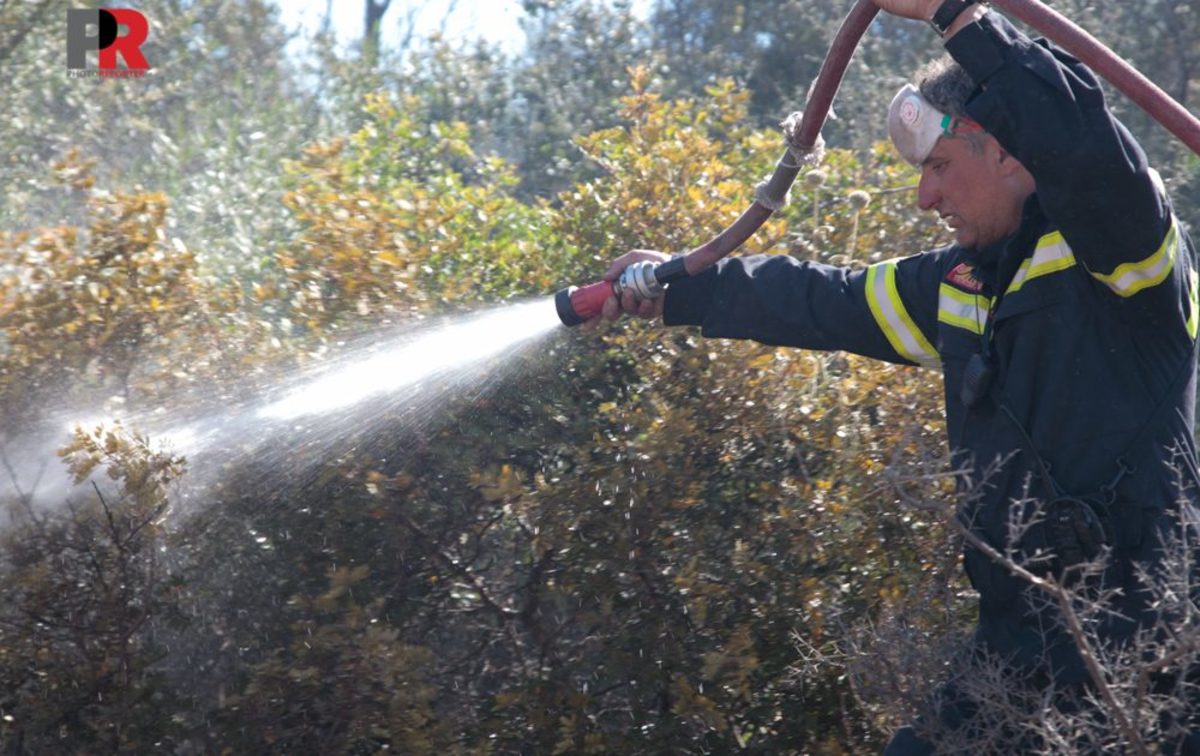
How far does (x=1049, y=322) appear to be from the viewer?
2.72 m

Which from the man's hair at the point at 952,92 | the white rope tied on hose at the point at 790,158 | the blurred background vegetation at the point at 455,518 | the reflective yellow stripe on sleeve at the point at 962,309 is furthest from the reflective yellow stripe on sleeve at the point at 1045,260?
the white rope tied on hose at the point at 790,158

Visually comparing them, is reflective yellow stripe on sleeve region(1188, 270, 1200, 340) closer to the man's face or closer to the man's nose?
the man's face

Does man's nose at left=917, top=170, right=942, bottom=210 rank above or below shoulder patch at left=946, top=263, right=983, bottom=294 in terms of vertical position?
above

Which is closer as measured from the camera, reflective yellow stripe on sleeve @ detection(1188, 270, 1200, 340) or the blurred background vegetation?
reflective yellow stripe on sleeve @ detection(1188, 270, 1200, 340)

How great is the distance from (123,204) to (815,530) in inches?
83.5

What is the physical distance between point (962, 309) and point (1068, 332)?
1.09 feet

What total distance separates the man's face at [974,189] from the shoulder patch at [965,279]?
0.24 feet

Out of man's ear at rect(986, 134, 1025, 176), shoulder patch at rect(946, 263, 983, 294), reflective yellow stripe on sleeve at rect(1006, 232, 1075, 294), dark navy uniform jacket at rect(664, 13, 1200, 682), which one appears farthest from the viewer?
shoulder patch at rect(946, 263, 983, 294)

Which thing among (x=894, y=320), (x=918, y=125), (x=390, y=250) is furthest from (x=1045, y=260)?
(x=390, y=250)

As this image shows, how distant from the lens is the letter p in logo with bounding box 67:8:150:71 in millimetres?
7598

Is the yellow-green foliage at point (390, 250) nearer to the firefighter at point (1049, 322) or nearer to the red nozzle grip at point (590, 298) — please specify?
the red nozzle grip at point (590, 298)

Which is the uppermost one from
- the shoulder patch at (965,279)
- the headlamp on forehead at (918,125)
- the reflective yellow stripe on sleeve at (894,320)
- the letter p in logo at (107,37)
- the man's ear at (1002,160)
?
the letter p in logo at (107,37)

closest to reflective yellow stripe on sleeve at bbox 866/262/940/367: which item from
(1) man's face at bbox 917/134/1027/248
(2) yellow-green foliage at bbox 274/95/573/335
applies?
(1) man's face at bbox 917/134/1027/248

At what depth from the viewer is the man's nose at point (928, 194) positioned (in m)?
2.96
